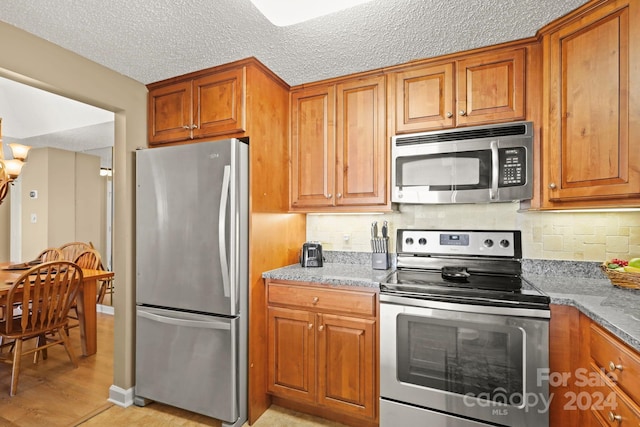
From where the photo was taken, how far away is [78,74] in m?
1.98

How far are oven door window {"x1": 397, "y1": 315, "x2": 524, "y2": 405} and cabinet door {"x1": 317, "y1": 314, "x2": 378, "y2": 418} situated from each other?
0.62ft

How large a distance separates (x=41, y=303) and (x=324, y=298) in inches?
95.2

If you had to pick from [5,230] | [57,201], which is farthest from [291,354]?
[5,230]

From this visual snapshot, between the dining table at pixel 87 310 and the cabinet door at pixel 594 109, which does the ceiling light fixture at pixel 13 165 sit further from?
the cabinet door at pixel 594 109

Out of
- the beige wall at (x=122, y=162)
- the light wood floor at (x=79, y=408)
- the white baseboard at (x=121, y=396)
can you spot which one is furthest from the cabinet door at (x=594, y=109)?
the white baseboard at (x=121, y=396)

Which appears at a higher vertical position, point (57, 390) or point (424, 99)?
point (424, 99)

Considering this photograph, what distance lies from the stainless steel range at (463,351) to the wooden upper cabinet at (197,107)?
1.48m

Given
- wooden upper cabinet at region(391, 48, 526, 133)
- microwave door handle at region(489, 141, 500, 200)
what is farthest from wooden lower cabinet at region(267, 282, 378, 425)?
wooden upper cabinet at region(391, 48, 526, 133)

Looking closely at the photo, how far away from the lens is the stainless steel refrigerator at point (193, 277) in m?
1.94

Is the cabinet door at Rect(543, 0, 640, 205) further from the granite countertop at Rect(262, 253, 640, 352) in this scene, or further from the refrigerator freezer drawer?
the refrigerator freezer drawer

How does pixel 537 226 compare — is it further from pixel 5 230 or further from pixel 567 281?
pixel 5 230

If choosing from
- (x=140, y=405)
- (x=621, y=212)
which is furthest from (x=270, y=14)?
(x=140, y=405)

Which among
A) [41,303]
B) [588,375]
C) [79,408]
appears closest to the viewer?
[588,375]

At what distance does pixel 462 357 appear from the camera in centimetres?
166
